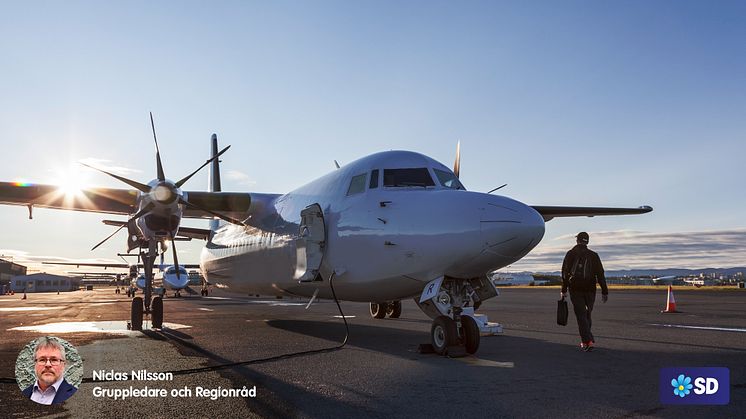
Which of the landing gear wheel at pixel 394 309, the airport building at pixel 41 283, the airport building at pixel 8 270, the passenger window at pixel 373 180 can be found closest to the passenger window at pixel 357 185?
the passenger window at pixel 373 180

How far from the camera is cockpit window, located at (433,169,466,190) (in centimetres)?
996

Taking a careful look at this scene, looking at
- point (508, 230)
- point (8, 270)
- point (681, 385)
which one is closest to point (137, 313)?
point (508, 230)

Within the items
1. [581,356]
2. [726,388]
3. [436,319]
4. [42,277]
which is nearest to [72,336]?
[436,319]

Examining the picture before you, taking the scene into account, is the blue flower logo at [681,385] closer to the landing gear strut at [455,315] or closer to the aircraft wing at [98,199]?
the landing gear strut at [455,315]

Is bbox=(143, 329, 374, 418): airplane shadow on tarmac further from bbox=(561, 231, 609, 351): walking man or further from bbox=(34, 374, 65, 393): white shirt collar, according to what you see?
bbox=(561, 231, 609, 351): walking man

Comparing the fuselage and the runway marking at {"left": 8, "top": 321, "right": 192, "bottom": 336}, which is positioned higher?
the fuselage

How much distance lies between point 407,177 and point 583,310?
147 inches

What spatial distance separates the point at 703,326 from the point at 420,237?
8.94 metres

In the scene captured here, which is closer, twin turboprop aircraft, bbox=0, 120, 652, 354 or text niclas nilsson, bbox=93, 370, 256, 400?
text niclas nilsson, bbox=93, 370, 256, 400

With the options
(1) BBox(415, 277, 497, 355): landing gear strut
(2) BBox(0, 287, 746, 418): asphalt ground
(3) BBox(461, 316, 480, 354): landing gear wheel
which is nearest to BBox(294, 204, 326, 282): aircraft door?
(2) BBox(0, 287, 746, 418): asphalt ground

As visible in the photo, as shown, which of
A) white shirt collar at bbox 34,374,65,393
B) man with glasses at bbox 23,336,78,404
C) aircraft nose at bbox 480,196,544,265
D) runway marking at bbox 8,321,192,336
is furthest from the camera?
runway marking at bbox 8,321,192,336

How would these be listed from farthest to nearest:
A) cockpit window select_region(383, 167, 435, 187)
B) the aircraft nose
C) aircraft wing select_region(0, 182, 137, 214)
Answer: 1. aircraft wing select_region(0, 182, 137, 214)
2. cockpit window select_region(383, 167, 435, 187)
3. the aircraft nose

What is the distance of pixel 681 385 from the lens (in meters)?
5.82

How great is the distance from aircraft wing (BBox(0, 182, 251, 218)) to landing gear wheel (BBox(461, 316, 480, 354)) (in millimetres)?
8665
